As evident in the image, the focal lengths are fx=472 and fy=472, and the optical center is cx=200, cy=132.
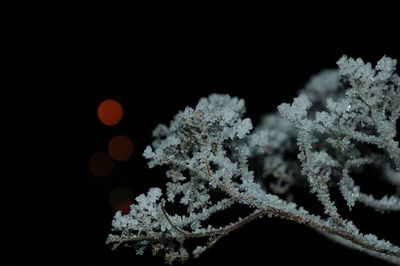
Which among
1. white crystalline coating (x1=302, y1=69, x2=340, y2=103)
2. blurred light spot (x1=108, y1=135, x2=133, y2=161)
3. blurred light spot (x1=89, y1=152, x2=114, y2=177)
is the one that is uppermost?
blurred light spot (x1=108, y1=135, x2=133, y2=161)

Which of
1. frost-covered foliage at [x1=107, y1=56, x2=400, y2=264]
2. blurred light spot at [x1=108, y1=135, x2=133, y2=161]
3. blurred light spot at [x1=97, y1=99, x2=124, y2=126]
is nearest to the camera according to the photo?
frost-covered foliage at [x1=107, y1=56, x2=400, y2=264]

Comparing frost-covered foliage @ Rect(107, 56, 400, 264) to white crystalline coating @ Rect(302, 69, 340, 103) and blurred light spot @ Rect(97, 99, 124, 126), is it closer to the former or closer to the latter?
white crystalline coating @ Rect(302, 69, 340, 103)

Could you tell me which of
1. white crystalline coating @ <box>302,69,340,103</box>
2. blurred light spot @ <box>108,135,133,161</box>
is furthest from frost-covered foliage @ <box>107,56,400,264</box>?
blurred light spot @ <box>108,135,133,161</box>

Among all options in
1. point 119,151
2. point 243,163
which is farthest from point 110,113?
point 243,163

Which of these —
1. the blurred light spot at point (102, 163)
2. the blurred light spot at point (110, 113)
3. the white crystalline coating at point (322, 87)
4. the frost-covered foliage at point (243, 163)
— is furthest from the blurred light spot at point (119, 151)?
the frost-covered foliage at point (243, 163)

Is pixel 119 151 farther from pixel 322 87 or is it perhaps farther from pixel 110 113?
pixel 322 87

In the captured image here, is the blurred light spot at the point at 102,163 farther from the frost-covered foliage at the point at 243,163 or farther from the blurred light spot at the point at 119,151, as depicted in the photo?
the frost-covered foliage at the point at 243,163

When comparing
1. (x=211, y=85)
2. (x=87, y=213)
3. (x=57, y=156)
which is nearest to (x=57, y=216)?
(x=87, y=213)
